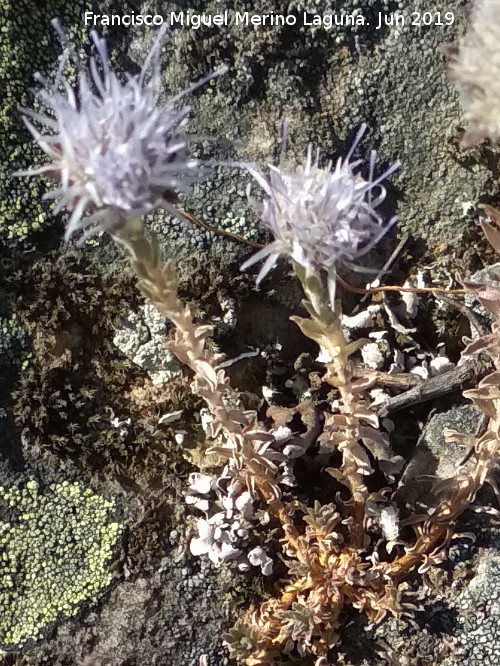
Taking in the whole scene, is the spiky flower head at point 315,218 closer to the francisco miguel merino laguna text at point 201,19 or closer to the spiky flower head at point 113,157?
the spiky flower head at point 113,157

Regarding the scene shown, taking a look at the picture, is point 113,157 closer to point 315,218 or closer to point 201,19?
point 315,218

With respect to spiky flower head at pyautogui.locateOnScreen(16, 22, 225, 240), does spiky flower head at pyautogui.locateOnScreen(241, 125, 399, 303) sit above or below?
below

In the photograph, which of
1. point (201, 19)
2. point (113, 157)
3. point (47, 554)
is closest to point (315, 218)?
point (113, 157)

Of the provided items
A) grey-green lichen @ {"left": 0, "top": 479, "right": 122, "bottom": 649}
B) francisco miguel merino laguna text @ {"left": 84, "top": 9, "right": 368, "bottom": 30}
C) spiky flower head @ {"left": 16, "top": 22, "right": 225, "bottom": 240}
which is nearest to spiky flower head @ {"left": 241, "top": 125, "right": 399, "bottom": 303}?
spiky flower head @ {"left": 16, "top": 22, "right": 225, "bottom": 240}

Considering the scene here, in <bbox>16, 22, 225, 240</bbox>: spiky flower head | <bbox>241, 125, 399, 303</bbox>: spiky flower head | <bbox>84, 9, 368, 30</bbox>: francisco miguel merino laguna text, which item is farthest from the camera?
<bbox>84, 9, 368, 30</bbox>: francisco miguel merino laguna text

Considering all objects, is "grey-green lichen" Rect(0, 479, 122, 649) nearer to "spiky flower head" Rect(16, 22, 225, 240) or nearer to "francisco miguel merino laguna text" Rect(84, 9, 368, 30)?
"spiky flower head" Rect(16, 22, 225, 240)

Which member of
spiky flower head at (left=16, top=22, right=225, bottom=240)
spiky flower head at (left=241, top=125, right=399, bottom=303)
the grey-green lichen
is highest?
spiky flower head at (left=16, top=22, right=225, bottom=240)

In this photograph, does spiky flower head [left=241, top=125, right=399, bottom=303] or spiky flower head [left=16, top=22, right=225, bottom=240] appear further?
spiky flower head [left=241, top=125, right=399, bottom=303]

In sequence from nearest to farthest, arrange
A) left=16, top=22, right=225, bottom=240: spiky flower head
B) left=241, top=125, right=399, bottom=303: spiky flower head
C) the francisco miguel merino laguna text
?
left=16, top=22, right=225, bottom=240: spiky flower head
left=241, top=125, right=399, bottom=303: spiky flower head
the francisco miguel merino laguna text
